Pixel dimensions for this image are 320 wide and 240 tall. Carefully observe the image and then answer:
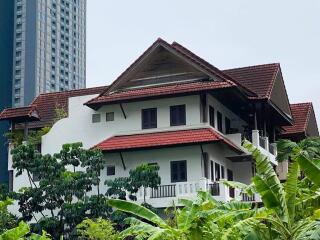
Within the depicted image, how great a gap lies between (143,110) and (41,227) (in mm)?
7253

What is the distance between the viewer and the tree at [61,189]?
3244 cm

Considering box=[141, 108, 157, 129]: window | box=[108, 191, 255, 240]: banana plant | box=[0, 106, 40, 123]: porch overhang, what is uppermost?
box=[0, 106, 40, 123]: porch overhang

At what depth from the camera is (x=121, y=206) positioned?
68.6ft

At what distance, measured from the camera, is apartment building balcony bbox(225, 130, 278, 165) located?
35906 mm

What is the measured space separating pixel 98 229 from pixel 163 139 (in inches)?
245

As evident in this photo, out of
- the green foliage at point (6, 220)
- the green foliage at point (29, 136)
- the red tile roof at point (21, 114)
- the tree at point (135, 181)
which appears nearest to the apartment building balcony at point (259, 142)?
the tree at point (135, 181)

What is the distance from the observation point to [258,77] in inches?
1501

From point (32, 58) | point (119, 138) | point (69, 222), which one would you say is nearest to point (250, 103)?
point (119, 138)

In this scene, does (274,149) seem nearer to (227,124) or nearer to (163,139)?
(227,124)

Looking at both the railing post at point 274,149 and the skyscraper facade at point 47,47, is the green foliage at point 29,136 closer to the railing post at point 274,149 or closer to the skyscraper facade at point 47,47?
the railing post at point 274,149

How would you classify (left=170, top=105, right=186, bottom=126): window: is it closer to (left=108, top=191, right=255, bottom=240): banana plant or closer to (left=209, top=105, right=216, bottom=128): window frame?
(left=209, top=105, right=216, bottom=128): window frame

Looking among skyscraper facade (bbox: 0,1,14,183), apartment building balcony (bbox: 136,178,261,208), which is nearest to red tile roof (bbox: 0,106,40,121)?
apartment building balcony (bbox: 136,178,261,208)

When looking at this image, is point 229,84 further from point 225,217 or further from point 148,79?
point 225,217

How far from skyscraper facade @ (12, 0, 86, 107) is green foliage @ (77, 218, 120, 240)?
54420 millimetres
